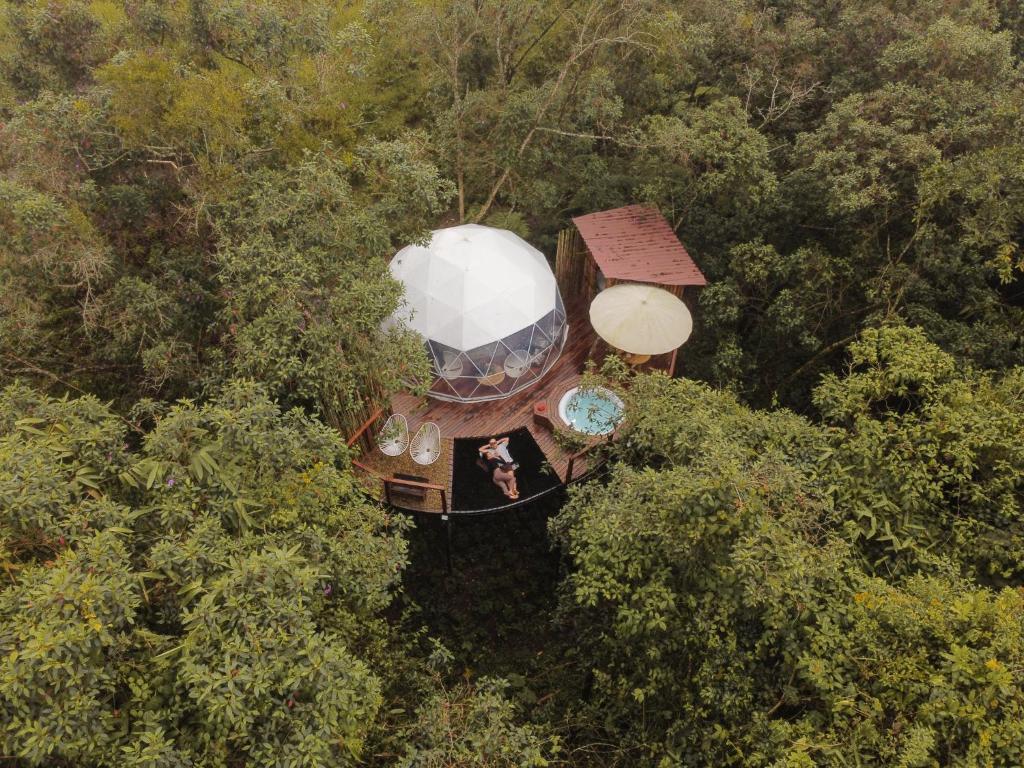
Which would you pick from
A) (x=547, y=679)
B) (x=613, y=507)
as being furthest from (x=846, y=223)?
(x=547, y=679)

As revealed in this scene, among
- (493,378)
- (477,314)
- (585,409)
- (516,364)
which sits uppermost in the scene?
(477,314)

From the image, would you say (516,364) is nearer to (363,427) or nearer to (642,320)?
(642,320)

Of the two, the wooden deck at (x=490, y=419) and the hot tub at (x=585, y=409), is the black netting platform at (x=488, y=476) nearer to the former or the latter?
the wooden deck at (x=490, y=419)

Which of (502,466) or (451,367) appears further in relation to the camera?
(451,367)

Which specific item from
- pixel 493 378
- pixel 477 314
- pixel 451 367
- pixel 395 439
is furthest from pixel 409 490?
pixel 477 314

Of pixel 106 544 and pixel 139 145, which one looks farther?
pixel 139 145

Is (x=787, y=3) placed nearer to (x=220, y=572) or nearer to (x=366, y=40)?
(x=366, y=40)

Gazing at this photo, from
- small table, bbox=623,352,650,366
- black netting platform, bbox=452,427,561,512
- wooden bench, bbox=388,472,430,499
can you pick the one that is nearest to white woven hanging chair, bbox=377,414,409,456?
wooden bench, bbox=388,472,430,499

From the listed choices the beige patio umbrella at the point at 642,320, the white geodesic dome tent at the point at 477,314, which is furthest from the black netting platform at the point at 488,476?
the beige patio umbrella at the point at 642,320

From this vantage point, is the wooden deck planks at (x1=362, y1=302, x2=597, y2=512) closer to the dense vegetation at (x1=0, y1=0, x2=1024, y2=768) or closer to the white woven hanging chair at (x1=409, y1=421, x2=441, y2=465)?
the white woven hanging chair at (x1=409, y1=421, x2=441, y2=465)
